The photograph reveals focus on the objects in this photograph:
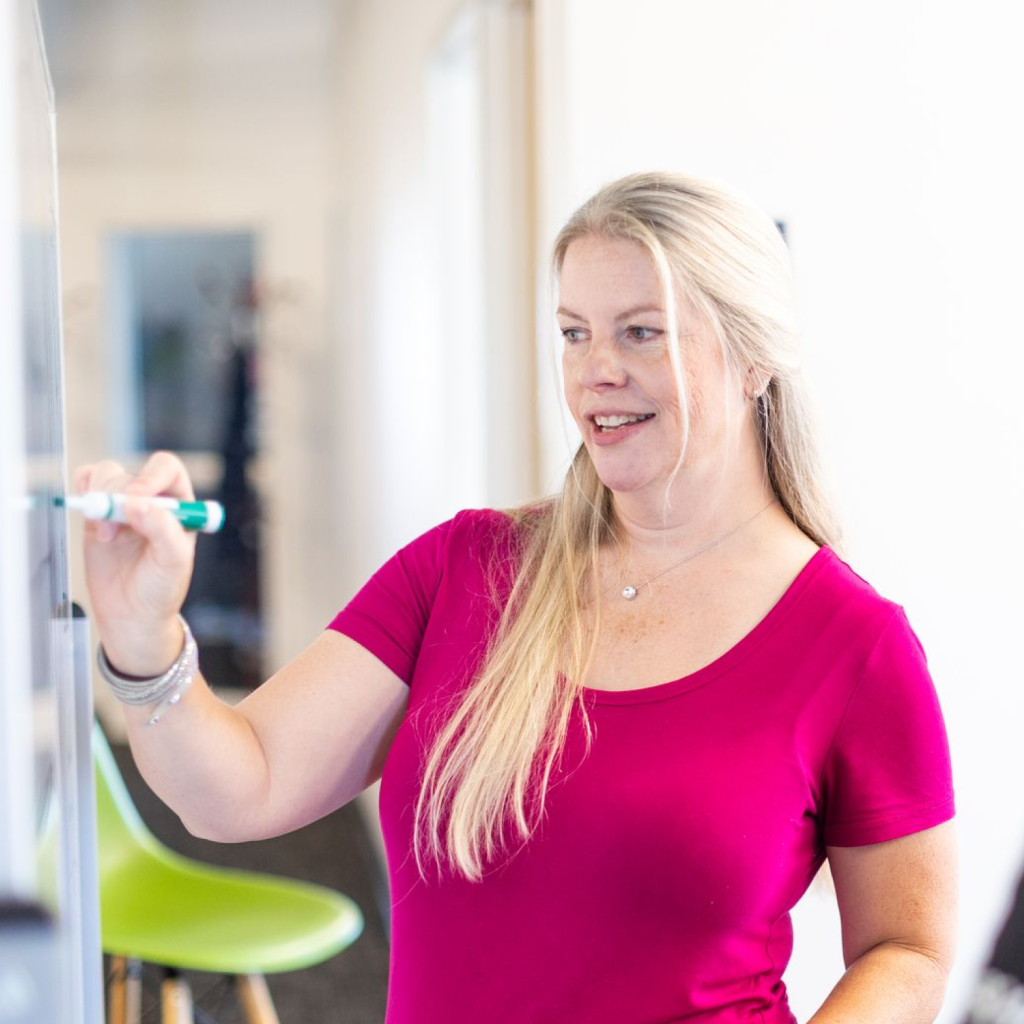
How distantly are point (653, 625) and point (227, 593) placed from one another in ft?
15.7

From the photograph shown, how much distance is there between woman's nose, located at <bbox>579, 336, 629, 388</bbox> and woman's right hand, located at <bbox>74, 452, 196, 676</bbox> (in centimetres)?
48

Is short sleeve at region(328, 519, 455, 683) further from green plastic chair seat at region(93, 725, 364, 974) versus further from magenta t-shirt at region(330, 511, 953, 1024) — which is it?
green plastic chair seat at region(93, 725, 364, 974)

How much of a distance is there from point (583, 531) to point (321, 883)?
283 cm

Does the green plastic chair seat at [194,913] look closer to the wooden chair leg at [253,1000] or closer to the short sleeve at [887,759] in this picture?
the wooden chair leg at [253,1000]

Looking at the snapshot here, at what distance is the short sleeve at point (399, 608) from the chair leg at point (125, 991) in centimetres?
110

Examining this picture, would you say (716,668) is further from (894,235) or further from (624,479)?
(894,235)

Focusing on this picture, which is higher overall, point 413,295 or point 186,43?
point 186,43

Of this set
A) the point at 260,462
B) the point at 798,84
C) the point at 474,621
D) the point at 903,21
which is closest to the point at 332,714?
the point at 474,621

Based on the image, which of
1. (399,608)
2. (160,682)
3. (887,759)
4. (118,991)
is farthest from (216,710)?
(118,991)

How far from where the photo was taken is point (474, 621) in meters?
1.25

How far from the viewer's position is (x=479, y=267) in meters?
2.89

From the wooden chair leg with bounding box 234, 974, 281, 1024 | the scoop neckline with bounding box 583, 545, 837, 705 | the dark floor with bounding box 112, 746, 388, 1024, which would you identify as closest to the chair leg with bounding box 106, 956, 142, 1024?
the wooden chair leg with bounding box 234, 974, 281, 1024

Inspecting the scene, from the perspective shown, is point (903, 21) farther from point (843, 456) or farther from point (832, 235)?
point (843, 456)

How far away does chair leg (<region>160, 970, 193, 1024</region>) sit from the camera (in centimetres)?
191
